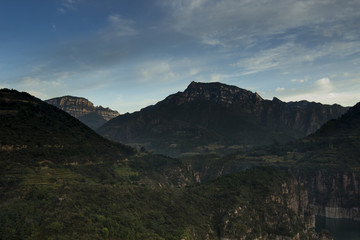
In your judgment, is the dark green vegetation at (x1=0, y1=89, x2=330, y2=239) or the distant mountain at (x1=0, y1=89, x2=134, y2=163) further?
the distant mountain at (x1=0, y1=89, x2=134, y2=163)

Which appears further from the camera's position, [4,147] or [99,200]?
[4,147]

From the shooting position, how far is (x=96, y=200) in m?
123

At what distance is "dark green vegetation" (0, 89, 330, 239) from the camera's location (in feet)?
341

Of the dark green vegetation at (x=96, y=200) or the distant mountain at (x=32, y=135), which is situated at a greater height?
the distant mountain at (x=32, y=135)

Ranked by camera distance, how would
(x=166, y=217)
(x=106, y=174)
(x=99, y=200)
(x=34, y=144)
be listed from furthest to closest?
(x=106, y=174), (x=34, y=144), (x=166, y=217), (x=99, y=200)

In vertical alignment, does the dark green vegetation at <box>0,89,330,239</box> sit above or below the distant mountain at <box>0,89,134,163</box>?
below

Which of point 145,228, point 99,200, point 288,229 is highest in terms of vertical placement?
point 99,200

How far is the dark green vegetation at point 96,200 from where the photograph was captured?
10381 centimetres

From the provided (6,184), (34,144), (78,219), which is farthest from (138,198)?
(34,144)

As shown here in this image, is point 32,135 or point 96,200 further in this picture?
point 32,135

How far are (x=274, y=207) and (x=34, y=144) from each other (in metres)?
126

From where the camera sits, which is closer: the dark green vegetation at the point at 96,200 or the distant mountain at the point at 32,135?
the dark green vegetation at the point at 96,200

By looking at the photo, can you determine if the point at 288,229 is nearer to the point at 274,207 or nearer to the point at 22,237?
the point at 274,207

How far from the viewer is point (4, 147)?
156 m
